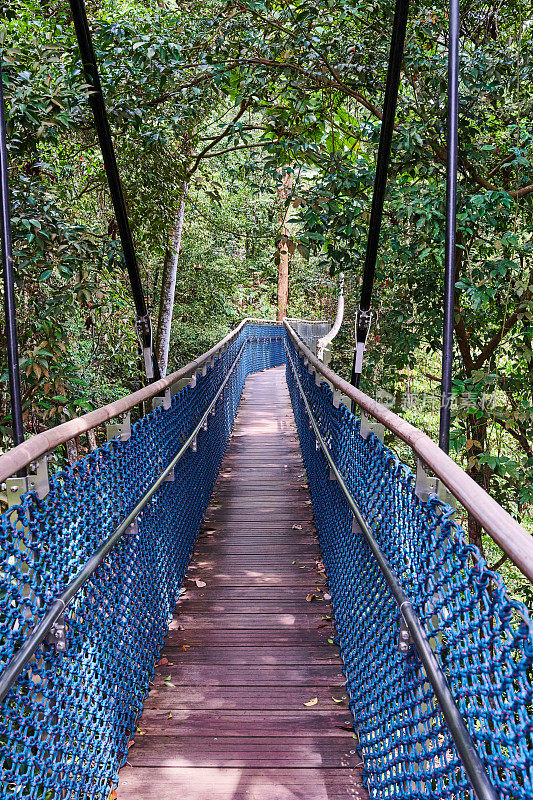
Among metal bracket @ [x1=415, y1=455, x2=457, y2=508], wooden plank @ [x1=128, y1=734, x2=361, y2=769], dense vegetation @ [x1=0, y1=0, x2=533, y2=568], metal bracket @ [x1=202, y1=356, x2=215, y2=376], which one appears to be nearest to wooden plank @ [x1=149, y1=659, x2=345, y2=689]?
wooden plank @ [x1=128, y1=734, x2=361, y2=769]

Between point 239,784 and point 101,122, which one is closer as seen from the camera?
point 239,784

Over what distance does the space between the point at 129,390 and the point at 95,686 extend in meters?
10.1

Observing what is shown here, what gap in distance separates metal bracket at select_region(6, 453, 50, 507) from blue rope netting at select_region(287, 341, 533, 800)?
3.35ft

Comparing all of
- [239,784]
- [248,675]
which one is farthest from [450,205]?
[239,784]

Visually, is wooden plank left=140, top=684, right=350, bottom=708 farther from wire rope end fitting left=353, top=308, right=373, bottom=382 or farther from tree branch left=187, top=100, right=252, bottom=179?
tree branch left=187, top=100, right=252, bottom=179

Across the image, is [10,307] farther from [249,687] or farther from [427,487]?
[427,487]

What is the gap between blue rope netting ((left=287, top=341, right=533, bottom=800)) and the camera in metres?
1.21

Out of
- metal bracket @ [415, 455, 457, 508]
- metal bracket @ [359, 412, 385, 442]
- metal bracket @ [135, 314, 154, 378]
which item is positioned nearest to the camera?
metal bracket @ [415, 455, 457, 508]

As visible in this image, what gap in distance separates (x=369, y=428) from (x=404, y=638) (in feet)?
3.30

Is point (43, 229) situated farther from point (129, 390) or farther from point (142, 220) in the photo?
point (129, 390)

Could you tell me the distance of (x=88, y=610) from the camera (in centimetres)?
221

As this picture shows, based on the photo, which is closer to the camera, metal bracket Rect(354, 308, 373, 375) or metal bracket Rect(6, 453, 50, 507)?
metal bracket Rect(6, 453, 50, 507)

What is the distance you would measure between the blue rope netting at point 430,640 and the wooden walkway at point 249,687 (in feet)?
0.49

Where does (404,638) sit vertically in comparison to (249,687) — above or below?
above
